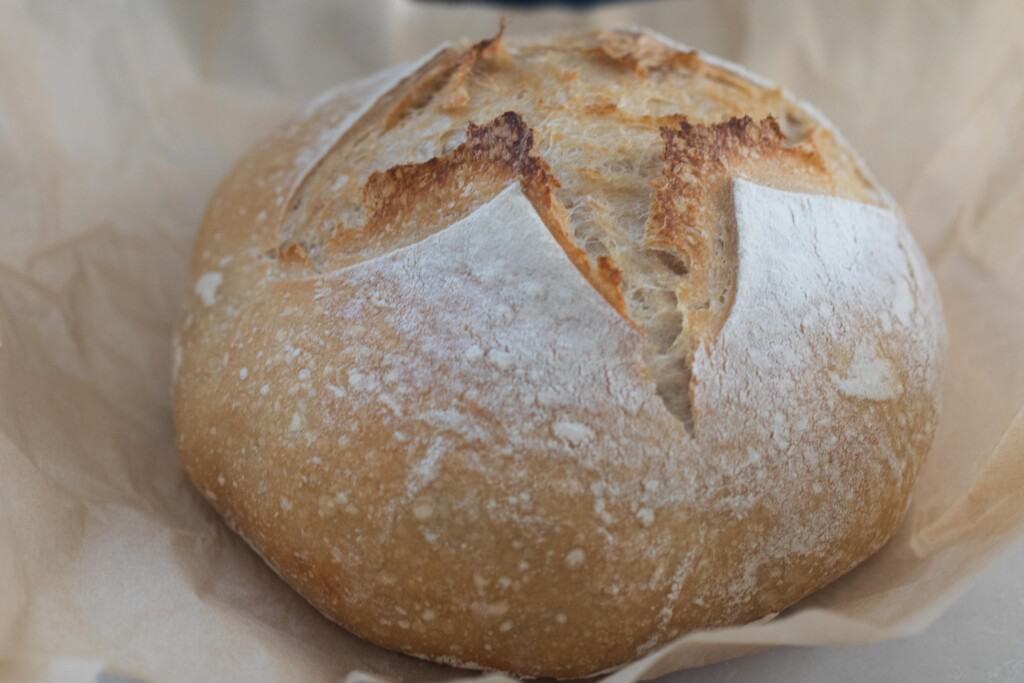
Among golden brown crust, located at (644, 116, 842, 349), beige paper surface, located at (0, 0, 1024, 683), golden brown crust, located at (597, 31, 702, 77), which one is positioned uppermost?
golden brown crust, located at (597, 31, 702, 77)

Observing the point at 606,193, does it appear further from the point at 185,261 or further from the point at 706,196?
the point at 185,261

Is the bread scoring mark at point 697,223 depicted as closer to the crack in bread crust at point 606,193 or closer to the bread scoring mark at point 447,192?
the crack in bread crust at point 606,193

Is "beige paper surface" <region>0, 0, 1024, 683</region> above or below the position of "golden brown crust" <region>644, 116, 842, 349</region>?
below

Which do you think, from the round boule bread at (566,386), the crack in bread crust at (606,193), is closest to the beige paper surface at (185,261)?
the round boule bread at (566,386)

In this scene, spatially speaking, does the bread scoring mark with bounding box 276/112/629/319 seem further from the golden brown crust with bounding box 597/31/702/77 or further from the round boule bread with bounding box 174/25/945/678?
the golden brown crust with bounding box 597/31/702/77

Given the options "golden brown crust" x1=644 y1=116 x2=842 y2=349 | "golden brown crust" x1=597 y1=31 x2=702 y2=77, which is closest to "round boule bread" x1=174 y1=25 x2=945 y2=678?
"golden brown crust" x1=644 y1=116 x2=842 y2=349

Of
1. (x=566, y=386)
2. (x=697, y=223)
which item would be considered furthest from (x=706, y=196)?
(x=566, y=386)

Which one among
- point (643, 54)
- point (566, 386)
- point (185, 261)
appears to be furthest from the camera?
point (185, 261)
